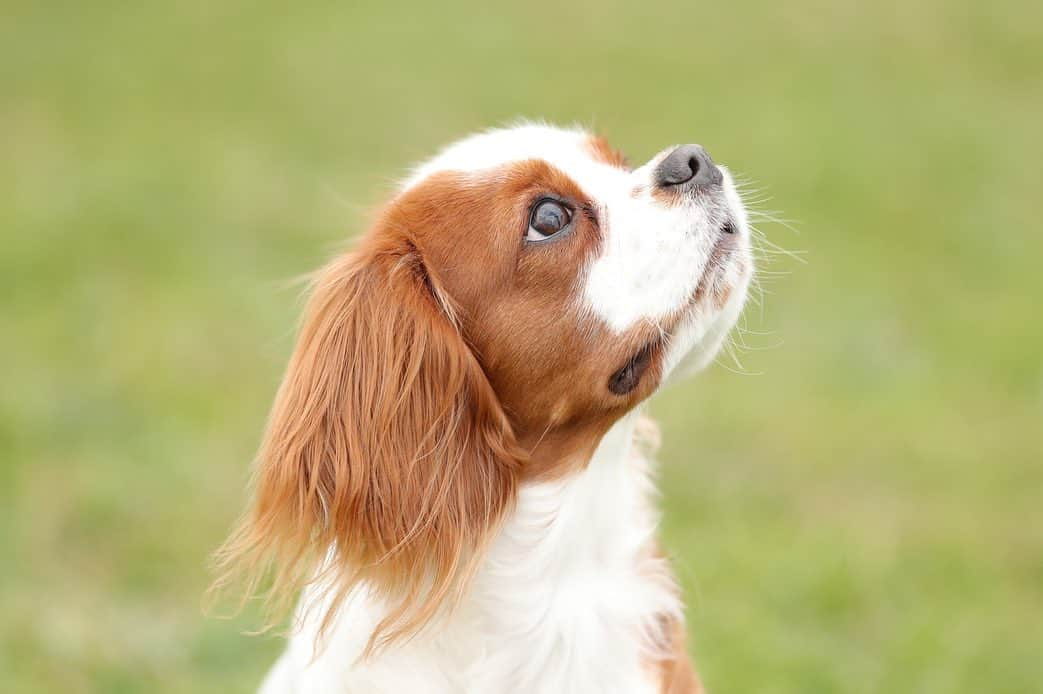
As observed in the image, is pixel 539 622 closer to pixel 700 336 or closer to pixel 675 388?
pixel 700 336

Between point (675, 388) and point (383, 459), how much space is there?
4.07 m

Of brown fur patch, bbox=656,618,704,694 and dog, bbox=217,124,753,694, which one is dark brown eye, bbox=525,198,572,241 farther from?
brown fur patch, bbox=656,618,704,694

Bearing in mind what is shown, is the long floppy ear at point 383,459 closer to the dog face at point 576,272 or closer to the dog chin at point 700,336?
the dog face at point 576,272

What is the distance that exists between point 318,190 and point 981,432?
5.33 m

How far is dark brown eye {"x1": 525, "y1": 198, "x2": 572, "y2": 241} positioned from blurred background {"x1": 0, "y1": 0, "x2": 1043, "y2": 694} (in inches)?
31.2

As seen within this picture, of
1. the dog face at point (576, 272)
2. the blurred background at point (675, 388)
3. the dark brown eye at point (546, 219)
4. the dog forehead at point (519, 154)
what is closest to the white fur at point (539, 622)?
the dog face at point (576, 272)

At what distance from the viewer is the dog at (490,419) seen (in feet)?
11.0

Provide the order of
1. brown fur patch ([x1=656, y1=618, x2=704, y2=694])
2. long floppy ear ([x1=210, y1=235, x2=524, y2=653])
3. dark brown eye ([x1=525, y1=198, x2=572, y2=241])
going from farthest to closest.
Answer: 1. brown fur patch ([x1=656, y1=618, x2=704, y2=694])
2. dark brown eye ([x1=525, y1=198, x2=572, y2=241])
3. long floppy ear ([x1=210, y1=235, x2=524, y2=653])

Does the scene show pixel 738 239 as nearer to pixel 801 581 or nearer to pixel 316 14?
pixel 801 581

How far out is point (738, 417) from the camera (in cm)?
696

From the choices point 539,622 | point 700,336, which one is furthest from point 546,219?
point 539,622

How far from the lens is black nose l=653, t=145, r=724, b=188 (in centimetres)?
347

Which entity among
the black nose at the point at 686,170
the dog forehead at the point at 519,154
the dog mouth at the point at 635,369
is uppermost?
the black nose at the point at 686,170

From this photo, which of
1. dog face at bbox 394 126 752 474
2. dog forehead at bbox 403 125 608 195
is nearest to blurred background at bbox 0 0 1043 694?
dog forehead at bbox 403 125 608 195
